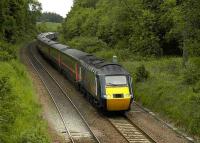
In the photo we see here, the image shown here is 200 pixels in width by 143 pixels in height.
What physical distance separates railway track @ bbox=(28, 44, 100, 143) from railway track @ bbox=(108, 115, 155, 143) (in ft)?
5.22

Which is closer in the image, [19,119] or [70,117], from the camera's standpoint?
[19,119]

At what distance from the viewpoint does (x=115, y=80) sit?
83.2 feet

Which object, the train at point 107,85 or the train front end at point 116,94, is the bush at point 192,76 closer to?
the train at point 107,85

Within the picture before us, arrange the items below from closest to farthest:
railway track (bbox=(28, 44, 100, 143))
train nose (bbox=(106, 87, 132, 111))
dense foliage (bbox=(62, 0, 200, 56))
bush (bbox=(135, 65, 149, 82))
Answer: railway track (bbox=(28, 44, 100, 143)) < train nose (bbox=(106, 87, 132, 111)) < bush (bbox=(135, 65, 149, 82)) < dense foliage (bbox=(62, 0, 200, 56))

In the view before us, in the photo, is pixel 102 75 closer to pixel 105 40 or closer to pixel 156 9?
pixel 156 9

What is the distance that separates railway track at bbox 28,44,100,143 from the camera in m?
21.0

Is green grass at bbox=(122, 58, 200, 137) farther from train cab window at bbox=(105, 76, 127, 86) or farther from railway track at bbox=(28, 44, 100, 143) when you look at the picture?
railway track at bbox=(28, 44, 100, 143)

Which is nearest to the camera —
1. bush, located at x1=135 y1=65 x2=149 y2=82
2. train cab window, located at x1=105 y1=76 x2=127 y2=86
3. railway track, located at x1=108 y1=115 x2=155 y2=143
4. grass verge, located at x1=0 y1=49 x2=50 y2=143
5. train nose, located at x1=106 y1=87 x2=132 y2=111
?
grass verge, located at x1=0 y1=49 x2=50 y2=143

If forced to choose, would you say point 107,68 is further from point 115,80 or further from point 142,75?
point 142,75

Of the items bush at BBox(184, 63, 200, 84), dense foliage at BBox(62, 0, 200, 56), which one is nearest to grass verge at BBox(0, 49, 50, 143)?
bush at BBox(184, 63, 200, 84)

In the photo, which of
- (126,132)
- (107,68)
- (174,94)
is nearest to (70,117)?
(107,68)

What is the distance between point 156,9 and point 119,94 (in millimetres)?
25178

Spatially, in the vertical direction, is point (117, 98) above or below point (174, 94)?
above

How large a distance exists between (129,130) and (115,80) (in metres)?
3.78
